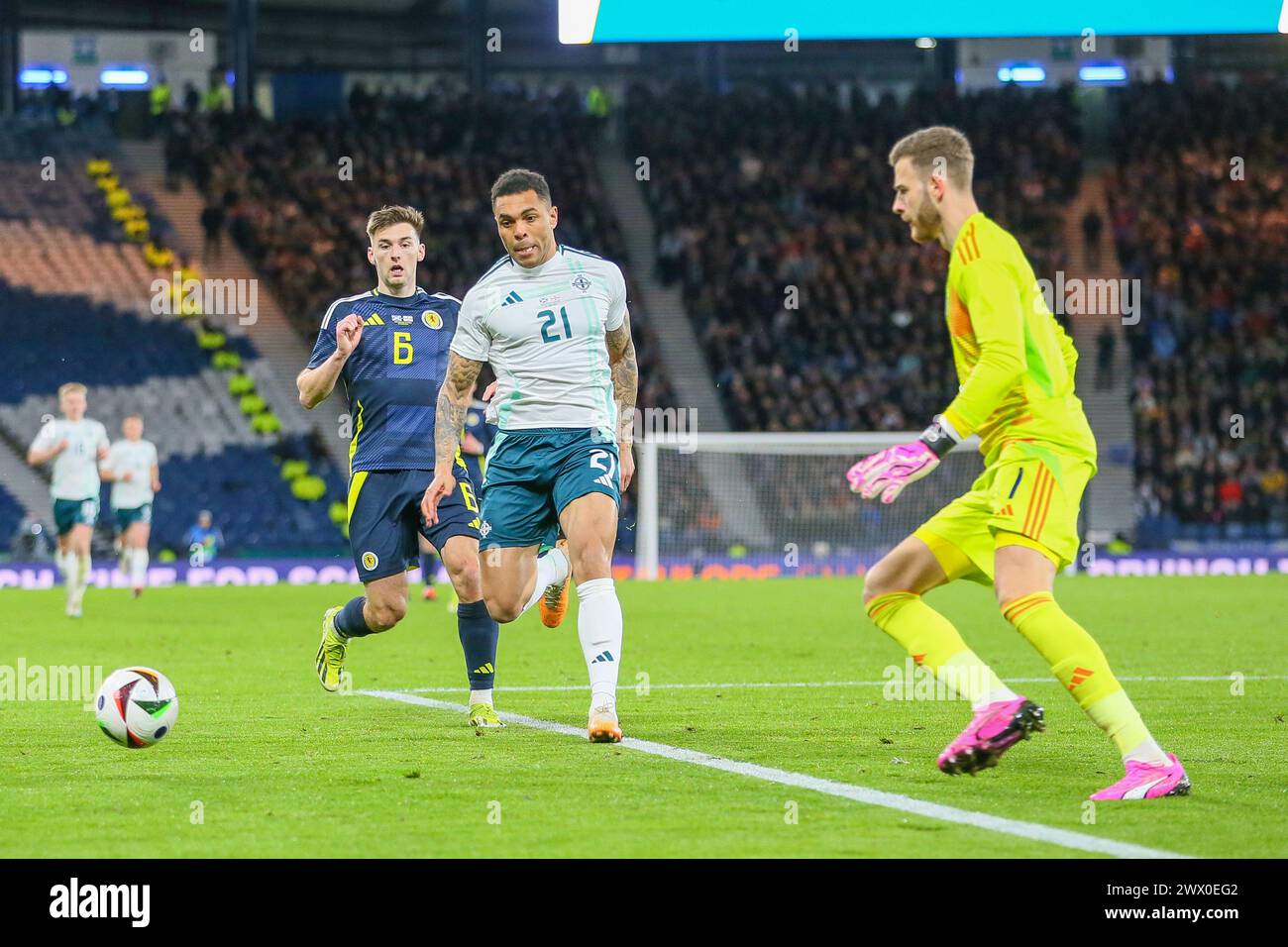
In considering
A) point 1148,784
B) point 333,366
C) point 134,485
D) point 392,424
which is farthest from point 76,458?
point 1148,784

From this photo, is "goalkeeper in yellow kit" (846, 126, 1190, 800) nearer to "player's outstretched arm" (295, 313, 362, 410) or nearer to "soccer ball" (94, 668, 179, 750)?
→ "player's outstretched arm" (295, 313, 362, 410)

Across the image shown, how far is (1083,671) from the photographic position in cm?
592

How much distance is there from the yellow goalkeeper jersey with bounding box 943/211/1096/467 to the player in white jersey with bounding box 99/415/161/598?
14.8m

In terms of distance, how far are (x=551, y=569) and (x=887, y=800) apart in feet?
10.8

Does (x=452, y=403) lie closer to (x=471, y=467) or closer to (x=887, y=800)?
(x=887, y=800)

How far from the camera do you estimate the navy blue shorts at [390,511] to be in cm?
860

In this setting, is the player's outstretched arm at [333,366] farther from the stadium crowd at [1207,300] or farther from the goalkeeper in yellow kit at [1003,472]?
the stadium crowd at [1207,300]

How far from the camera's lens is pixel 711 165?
1328 inches

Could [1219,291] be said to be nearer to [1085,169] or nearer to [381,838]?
[1085,169]

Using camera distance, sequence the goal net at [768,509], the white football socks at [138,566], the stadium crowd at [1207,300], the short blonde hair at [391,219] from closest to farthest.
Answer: the short blonde hair at [391,219], the white football socks at [138,566], the goal net at [768,509], the stadium crowd at [1207,300]

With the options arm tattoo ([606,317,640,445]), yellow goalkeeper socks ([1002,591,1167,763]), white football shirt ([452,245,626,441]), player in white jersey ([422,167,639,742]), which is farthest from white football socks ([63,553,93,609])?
yellow goalkeeper socks ([1002,591,1167,763])

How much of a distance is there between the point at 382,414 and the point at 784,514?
1752cm

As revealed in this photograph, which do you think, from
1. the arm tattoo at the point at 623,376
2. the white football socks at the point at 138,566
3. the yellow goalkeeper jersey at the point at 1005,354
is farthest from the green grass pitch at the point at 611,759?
the white football socks at the point at 138,566

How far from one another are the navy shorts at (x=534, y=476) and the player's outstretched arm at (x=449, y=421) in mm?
220
